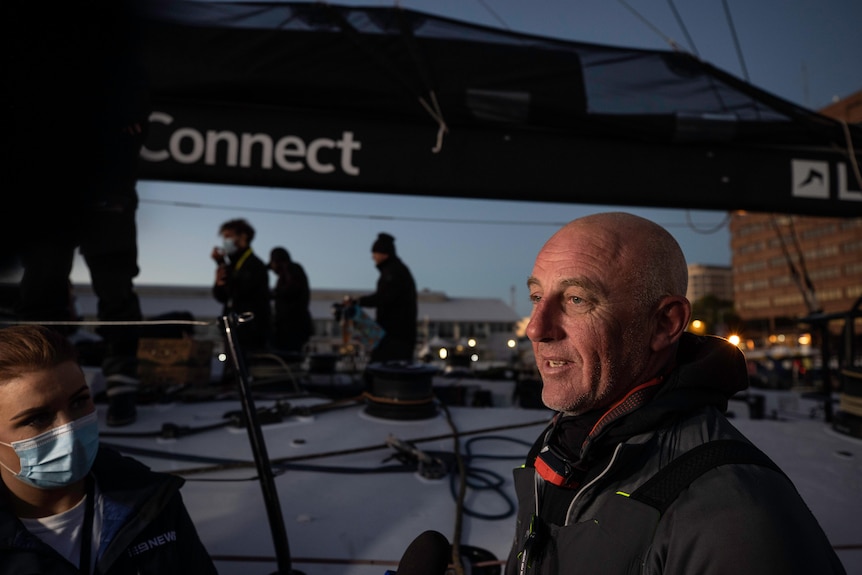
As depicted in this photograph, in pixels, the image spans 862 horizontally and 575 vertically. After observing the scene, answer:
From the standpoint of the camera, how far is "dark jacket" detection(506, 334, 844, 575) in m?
0.70

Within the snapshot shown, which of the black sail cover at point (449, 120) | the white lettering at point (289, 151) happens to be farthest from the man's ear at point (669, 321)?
the white lettering at point (289, 151)

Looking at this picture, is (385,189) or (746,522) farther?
(385,189)

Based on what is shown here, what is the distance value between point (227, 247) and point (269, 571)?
415cm

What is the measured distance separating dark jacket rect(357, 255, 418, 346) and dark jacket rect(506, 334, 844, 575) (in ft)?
13.1

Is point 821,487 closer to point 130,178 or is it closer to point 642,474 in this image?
point 642,474

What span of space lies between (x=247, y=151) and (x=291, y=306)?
3.34 meters

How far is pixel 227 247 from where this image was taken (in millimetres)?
5176

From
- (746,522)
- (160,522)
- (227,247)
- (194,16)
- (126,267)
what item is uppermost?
(194,16)

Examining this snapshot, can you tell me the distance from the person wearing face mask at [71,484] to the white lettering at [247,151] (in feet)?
4.81

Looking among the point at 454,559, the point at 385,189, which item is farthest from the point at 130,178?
the point at 454,559

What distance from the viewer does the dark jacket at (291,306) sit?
5.73 meters

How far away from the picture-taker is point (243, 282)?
→ 497cm

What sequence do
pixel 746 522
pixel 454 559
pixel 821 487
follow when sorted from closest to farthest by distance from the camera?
1. pixel 746 522
2. pixel 454 559
3. pixel 821 487

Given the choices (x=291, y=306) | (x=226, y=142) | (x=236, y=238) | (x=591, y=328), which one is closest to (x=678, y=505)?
(x=591, y=328)
